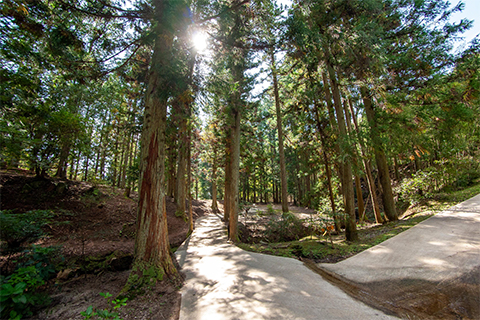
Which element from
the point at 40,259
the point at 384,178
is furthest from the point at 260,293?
the point at 384,178

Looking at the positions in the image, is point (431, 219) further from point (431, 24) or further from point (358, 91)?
point (431, 24)

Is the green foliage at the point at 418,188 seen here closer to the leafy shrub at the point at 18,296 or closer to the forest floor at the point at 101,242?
the forest floor at the point at 101,242

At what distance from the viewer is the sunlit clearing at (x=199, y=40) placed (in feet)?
19.2

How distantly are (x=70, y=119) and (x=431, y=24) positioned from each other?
1487 cm

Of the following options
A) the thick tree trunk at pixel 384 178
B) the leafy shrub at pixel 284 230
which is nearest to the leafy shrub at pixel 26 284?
the leafy shrub at pixel 284 230

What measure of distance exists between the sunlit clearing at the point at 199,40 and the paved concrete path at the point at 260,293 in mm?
6123

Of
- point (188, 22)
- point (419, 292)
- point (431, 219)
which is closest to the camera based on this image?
point (419, 292)

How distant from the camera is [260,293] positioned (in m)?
3.43

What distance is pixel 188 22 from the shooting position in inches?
194

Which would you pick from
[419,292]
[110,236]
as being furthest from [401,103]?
[110,236]

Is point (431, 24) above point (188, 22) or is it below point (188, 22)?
above

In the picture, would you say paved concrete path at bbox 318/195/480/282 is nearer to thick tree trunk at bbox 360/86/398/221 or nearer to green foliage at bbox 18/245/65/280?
thick tree trunk at bbox 360/86/398/221

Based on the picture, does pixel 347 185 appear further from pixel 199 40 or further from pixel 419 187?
pixel 199 40

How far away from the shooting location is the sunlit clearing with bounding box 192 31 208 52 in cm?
587
